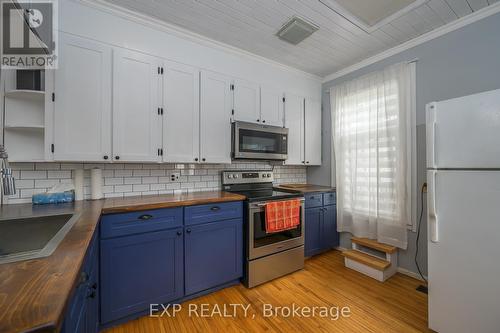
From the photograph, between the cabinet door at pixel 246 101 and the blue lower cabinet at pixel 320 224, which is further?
the blue lower cabinet at pixel 320 224

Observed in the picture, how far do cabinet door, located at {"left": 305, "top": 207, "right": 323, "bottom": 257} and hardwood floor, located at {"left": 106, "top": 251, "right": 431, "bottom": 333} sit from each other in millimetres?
316

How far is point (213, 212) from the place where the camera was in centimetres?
207

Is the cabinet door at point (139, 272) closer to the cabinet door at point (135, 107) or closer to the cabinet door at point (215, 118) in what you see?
the cabinet door at point (135, 107)

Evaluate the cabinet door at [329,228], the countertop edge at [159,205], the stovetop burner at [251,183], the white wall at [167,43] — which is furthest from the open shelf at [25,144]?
the cabinet door at [329,228]

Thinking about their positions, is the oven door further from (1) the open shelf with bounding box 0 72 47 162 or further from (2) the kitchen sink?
(1) the open shelf with bounding box 0 72 47 162

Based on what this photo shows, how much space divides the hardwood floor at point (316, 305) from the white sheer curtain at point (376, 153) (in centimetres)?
60

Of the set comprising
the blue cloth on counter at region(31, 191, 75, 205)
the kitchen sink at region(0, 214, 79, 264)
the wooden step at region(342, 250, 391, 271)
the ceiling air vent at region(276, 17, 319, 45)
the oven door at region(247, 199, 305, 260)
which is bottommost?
the wooden step at region(342, 250, 391, 271)

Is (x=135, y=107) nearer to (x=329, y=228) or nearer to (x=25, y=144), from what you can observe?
(x=25, y=144)

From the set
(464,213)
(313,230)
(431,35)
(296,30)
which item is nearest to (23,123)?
(296,30)

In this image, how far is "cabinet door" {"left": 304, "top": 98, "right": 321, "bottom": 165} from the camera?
3.28 m

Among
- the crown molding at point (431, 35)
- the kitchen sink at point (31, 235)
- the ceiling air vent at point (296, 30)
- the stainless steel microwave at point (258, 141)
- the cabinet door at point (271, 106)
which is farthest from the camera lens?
the cabinet door at point (271, 106)

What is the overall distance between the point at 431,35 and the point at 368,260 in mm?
2615

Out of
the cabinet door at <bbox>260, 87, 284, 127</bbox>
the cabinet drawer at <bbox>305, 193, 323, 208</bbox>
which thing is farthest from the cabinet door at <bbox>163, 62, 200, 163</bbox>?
the cabinet drawer at <bbox>305, 193, 323, 208</bbox>

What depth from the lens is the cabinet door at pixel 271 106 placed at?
280cm
